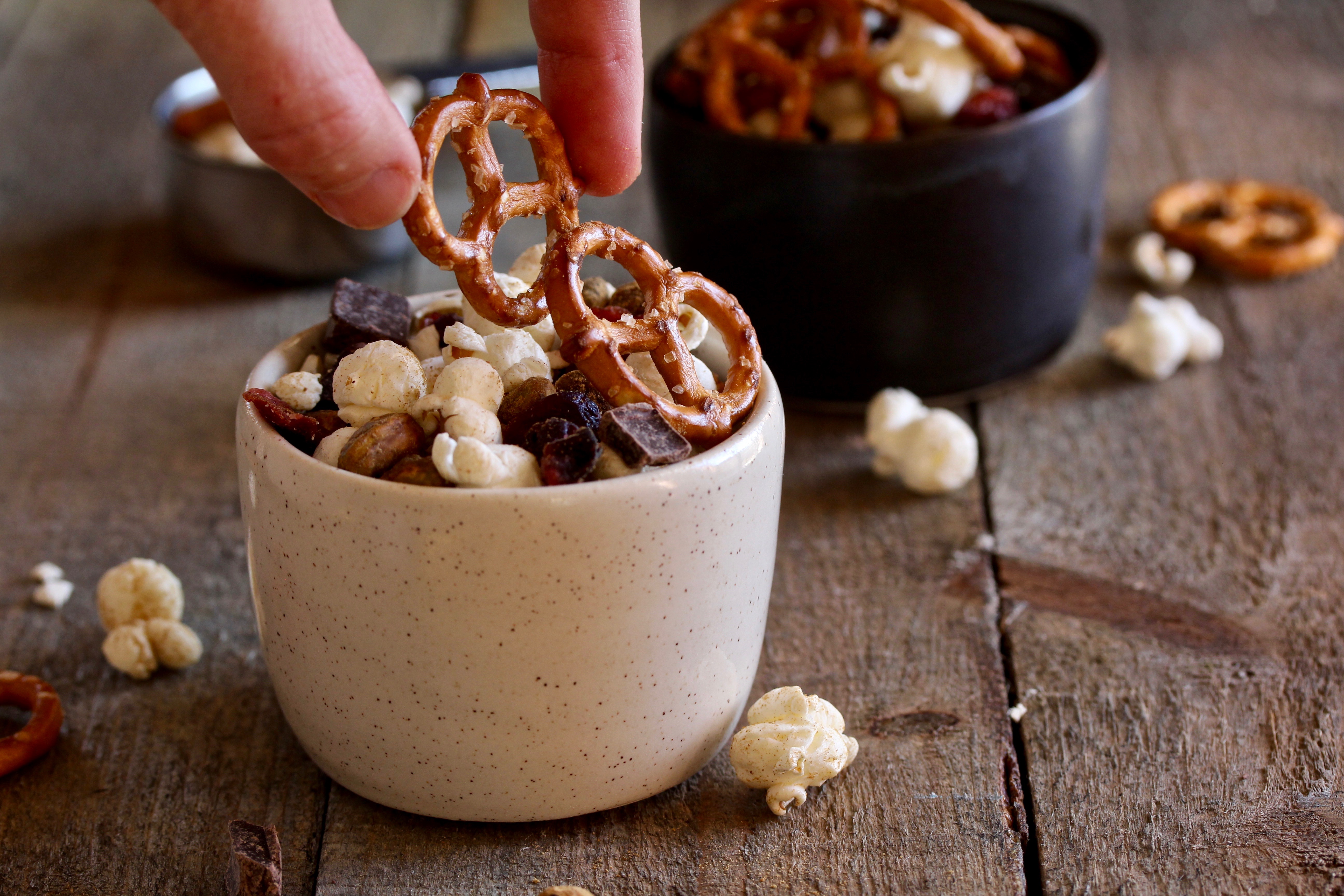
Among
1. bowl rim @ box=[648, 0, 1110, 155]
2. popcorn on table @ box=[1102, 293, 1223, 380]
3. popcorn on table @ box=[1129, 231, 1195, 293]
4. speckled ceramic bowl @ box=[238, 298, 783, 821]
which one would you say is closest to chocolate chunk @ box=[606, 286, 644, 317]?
speckled ceramic bowl @ box=[238, 298, 783, 821]

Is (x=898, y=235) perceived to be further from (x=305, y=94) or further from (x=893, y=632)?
(x=305, y=94)

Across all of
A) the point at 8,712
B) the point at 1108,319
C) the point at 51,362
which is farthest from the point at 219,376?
the point at 1108,319

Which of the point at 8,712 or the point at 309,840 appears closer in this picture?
the point at 309,840

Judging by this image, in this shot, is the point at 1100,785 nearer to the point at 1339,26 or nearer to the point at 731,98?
the point at 731,98

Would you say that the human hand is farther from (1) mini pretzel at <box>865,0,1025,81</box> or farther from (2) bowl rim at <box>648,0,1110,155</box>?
→ (1) mini pretzel at <box>865,0,1025,81</box>

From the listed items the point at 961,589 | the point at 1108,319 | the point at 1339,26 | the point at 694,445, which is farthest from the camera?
the point at 1339,26

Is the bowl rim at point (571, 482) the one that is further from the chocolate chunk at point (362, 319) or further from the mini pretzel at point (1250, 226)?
the mini pretzel at point (1250, 226)
